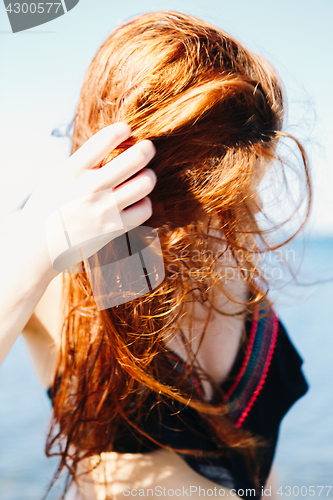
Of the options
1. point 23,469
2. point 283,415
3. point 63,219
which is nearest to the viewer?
point 63,219

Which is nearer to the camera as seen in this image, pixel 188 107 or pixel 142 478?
pixel 188 107

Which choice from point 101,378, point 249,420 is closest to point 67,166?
point 101,378

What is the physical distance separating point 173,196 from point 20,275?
29 centimetres

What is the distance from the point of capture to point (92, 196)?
48 cm

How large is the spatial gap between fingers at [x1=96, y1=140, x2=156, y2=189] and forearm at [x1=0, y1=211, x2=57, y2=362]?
138mm

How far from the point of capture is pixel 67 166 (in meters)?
0.49

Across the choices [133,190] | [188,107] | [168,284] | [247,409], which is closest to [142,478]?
[247,409]

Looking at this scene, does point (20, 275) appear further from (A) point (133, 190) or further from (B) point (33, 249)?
(A) point (133, 190)

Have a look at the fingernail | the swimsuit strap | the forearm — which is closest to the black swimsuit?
the swimsuit strap

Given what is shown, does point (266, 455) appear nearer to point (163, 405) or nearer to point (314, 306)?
point (163, 405)

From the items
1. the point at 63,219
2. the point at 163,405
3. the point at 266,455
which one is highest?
the point at 63,219

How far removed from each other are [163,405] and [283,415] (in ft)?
1.17

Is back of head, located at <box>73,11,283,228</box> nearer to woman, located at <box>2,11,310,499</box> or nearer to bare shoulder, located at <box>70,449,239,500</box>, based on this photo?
woman, located at <box>2,11,310,499</box>

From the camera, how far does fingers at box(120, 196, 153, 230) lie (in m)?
0.50
